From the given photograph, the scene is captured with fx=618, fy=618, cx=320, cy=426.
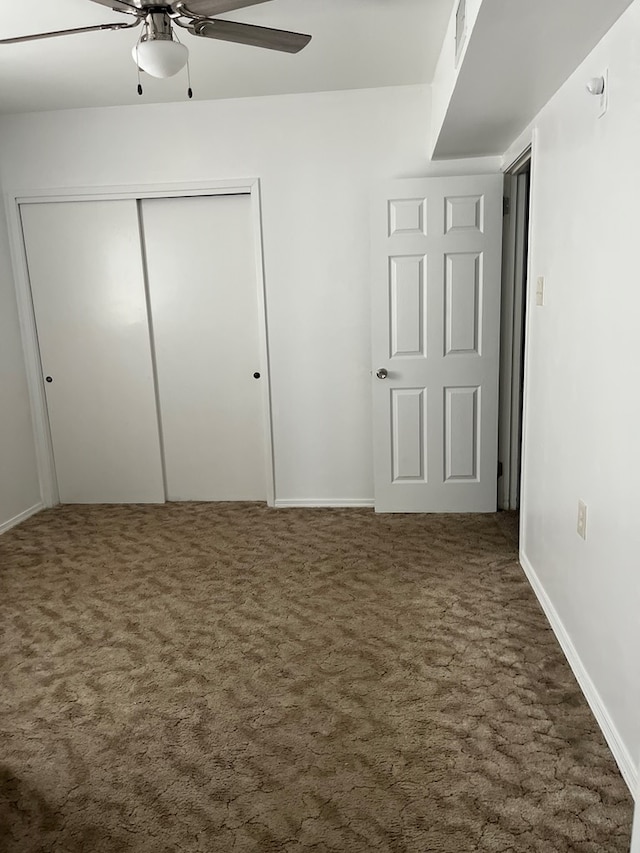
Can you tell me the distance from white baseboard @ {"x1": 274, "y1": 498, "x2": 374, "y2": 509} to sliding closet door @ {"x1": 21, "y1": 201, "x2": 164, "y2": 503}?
88 centimetres

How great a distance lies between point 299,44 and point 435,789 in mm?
2534

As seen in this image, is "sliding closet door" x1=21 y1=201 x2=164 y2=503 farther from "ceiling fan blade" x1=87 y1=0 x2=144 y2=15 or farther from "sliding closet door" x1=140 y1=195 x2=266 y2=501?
"ceiling fan blade" x1=87 y1=0 x2=144 y2=15

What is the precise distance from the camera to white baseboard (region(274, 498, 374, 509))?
4.10m

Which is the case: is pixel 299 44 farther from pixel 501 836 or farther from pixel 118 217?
pixel 501 836

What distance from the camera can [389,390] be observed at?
149 inches

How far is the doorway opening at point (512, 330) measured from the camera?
365 cm

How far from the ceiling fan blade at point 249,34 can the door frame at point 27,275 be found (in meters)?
1.52

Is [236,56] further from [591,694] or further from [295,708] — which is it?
[591,694]

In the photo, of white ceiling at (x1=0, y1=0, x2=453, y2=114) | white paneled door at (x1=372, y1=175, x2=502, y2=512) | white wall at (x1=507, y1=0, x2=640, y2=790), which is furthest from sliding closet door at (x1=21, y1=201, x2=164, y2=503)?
white wall at (x1=507, y1=0, x2=640, y2=790)

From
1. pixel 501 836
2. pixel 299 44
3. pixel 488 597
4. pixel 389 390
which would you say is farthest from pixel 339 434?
pixel 501 836

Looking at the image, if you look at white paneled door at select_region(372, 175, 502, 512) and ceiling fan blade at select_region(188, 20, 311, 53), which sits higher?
ceiling fan blade at select_region(188, 20, 311, 53)

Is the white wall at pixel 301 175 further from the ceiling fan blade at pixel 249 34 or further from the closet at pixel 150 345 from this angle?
the ceiling fan blade at pixel 249 34

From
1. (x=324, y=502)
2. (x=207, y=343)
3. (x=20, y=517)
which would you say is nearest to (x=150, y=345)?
(x=207, y=343)

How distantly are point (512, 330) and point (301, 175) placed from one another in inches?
62.7
